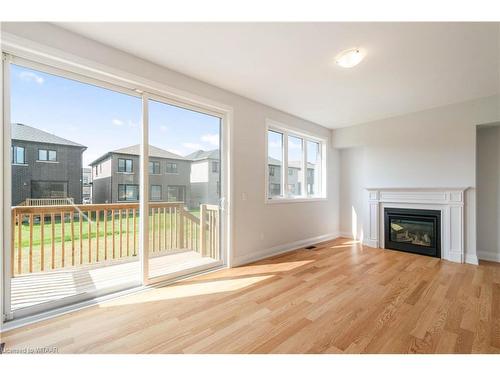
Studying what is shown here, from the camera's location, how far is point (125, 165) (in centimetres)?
252

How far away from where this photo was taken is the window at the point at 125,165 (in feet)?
8.19

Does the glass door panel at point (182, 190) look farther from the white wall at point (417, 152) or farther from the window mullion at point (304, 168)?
the white wall at point (417, 152)

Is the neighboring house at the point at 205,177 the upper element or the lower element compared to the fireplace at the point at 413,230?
upper

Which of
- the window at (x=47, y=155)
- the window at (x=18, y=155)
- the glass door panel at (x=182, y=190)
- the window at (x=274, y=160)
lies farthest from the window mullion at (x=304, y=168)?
the window at (x=18, y=155)

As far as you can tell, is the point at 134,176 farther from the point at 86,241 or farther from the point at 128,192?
the point at 86,241

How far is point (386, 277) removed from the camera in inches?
115

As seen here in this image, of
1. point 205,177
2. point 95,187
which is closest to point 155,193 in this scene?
point 95,187

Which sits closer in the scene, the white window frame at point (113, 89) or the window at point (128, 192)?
the white window frame at point (113, 89)

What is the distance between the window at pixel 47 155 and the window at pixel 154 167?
853 mm

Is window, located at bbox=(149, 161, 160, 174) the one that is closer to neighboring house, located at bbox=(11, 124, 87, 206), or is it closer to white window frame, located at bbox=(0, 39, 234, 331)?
white window frame, located at bbox=(0, 39, 234, 331)

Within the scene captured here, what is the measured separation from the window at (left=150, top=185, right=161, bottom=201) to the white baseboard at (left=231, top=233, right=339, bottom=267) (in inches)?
56.8

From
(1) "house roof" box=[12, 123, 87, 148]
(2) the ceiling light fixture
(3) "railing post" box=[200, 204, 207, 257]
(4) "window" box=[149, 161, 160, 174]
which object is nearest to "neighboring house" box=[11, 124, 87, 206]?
(1) "house roof" box=[12, 123, 87, 148]
